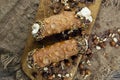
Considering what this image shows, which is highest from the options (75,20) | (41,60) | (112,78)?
(75,20)

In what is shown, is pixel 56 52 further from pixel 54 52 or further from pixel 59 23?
pixel 59 23

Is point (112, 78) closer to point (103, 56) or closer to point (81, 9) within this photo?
point (103, 56)

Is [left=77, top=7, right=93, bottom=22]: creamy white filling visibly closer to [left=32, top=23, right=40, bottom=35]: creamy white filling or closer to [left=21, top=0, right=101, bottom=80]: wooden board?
[left=21, top=0, right=101, bottom=80]: wooden board

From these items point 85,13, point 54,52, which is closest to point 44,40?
point 54,52

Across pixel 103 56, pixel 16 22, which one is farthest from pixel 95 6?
pixel 16 22

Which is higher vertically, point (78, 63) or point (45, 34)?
point (45, 34)

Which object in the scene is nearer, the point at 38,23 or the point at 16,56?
the point at 38,23

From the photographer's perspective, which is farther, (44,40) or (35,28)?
(44,40)
